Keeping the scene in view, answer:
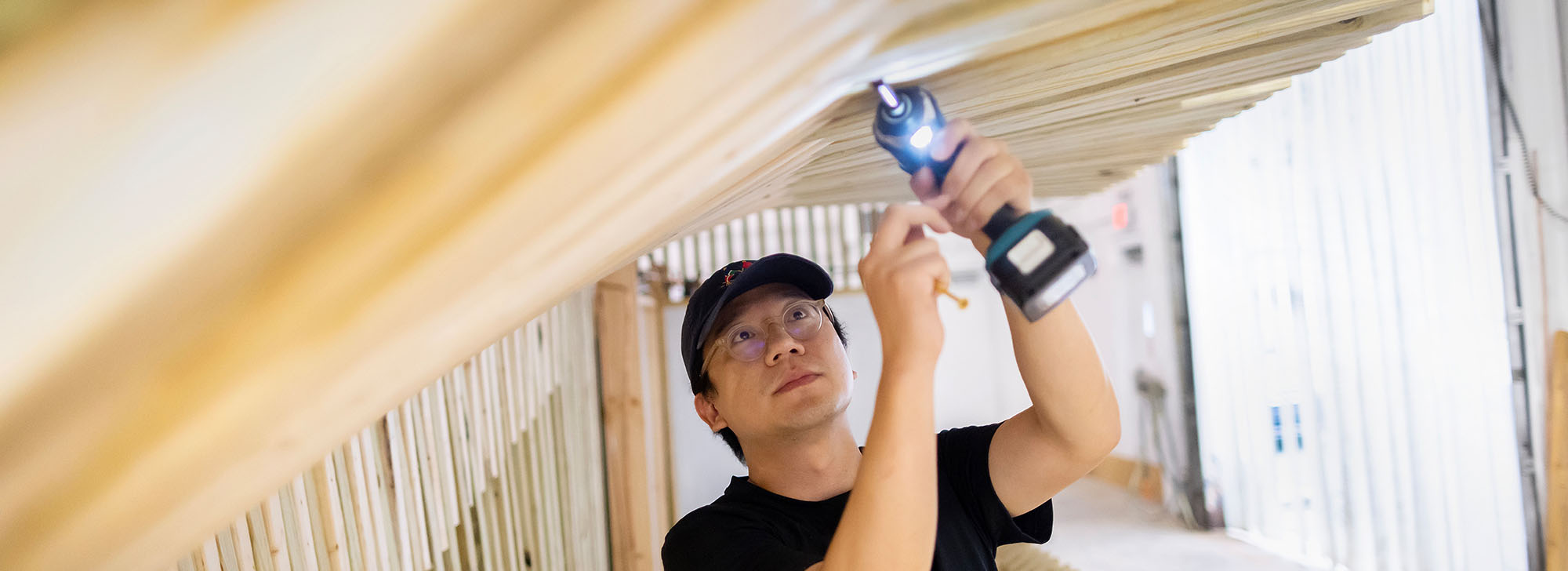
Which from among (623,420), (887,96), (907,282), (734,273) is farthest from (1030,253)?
(623,420)

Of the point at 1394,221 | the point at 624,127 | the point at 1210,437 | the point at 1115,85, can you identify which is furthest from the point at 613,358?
the point at 1210,437

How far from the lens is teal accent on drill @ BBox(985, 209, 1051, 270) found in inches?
32.0

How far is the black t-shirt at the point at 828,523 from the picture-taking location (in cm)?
133

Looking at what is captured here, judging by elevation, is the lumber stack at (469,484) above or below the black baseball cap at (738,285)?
below

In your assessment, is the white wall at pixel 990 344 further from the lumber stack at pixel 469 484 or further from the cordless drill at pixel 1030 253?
the cordless drill at pixel 1030 253

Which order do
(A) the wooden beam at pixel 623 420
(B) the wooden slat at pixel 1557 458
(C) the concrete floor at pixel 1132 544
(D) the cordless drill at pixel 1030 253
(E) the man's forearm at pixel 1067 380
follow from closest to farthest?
(D) the cordless drill at pixel 1030 253 < (E) the man's forearm at pixel 1067 380 < (A) the wooden beam at pixel 623 420 < (B) the wooden slat at pixel 1557 458 < (C) the concrete floor at pixel 1132 544

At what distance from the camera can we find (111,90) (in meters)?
0.21

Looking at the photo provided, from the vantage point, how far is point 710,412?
1812 millimetres

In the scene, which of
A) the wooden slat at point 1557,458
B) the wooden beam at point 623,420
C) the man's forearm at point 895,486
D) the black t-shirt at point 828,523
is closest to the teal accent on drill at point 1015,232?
the man's forearm at point 895,486

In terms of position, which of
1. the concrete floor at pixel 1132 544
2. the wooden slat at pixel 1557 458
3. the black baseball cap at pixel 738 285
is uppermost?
the black baseball cap at pixel 738 285

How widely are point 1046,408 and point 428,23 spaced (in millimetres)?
1194

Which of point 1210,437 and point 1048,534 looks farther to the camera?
point 1210,437

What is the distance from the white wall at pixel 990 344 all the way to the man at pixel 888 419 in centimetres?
269

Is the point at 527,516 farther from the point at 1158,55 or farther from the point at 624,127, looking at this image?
the point at 624,127
